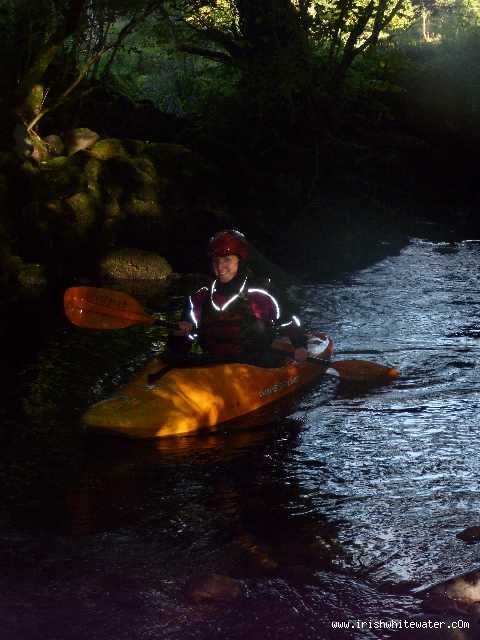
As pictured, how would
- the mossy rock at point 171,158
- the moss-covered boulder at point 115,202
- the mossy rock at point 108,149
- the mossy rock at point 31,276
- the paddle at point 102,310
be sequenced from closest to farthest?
the paddle at point 102,310
the mossy rock at point 31,276
the moss-covered boulder at point 115,202
the mossy rock at point 108,149
the mossy rock at point 171,158

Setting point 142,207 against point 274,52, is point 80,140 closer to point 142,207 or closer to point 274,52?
point 142,207

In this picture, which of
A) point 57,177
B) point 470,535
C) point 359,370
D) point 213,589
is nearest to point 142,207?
point 57,177

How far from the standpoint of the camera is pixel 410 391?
7020 mm

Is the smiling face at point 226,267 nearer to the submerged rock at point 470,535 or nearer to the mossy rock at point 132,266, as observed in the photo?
the submerged rock at point 470,535

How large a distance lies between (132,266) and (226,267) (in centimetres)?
680

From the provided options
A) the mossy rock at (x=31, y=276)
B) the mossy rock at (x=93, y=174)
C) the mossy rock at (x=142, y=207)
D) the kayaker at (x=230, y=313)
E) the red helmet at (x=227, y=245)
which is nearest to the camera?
the red helmet at (x=227, y=245)

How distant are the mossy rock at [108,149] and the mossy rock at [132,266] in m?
1.81

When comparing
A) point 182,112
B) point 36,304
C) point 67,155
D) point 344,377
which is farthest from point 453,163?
point 344,377

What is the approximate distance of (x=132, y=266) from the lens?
1288cm

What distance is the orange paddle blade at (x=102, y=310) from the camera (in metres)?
6.90

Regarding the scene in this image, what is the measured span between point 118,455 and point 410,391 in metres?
→ 2.55

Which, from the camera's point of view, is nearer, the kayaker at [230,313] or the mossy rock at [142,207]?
the kayaker at [230,313]

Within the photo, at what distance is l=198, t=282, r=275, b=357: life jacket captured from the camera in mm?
6297

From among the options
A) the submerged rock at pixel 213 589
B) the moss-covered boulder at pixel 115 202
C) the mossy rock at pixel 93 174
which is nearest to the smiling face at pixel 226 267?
the submerged rock at pixel 213 589
